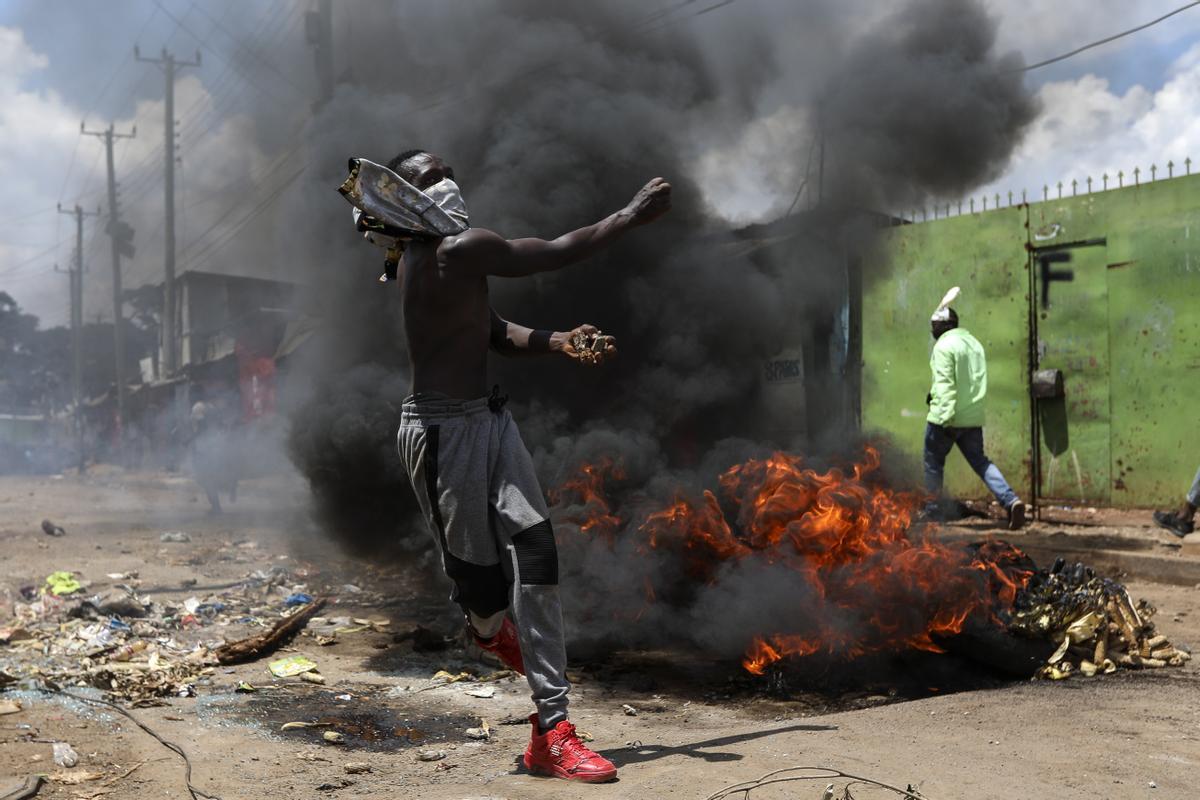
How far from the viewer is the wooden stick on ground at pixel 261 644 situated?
4855mm

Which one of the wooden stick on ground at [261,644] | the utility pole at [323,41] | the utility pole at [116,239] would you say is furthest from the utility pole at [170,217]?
the wooden stick on ground at [261,644]

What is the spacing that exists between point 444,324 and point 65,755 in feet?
6.55

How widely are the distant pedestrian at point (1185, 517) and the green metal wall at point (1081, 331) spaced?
37.4 inches

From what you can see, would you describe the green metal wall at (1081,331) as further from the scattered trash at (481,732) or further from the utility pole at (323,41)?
the utility pole at (323,41)

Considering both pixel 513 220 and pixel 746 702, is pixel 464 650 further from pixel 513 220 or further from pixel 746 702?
pixel 513 220

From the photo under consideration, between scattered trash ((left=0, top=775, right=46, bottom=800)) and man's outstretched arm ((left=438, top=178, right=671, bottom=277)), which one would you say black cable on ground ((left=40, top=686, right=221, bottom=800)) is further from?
man's outstretched arm ((left=438, top=178, right=671, bottom=277))

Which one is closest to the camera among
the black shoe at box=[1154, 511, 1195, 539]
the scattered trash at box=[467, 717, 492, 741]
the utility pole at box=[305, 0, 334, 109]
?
the scattered trash at box=[467, 717, 492, 741]

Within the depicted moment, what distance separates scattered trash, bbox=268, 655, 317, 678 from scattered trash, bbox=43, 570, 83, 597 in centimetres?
305

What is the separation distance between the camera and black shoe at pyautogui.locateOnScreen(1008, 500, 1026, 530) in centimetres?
722

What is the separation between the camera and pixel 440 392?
9.96 ft

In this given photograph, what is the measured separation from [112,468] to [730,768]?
2808cm

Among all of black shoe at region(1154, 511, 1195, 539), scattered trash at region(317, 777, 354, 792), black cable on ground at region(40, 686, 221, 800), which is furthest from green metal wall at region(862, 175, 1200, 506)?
black cable on ground at region(40, 686, 221, 800)

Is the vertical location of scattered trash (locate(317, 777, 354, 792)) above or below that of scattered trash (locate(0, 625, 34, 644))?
above

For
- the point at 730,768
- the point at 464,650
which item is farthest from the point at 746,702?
the point at 464,650
